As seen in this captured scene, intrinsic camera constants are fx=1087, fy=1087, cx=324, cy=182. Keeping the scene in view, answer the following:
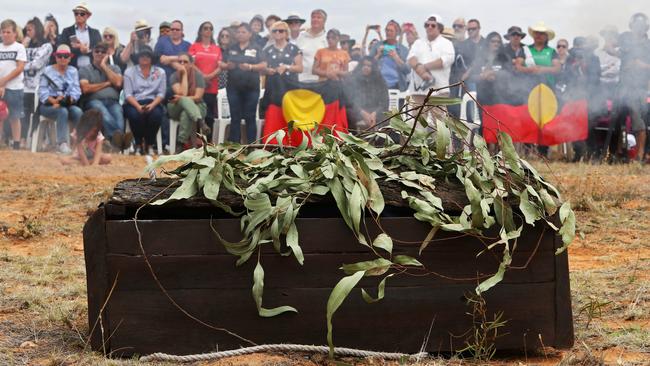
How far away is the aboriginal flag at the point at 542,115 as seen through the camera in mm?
15828

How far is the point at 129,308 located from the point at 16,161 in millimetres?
10231

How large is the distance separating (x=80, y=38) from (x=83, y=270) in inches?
336

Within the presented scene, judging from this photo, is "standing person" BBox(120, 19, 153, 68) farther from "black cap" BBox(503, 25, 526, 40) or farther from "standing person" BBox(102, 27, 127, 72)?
"black cap" BBox(503, 25, 526, 40)

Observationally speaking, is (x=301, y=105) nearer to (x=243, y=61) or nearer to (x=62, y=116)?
(x=243, y=61)

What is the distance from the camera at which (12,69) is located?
15.2 m

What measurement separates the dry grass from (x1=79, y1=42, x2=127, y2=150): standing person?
1573mm

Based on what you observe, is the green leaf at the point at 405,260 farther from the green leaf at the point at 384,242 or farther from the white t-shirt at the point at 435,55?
the white t-shirt at the point at 435,55

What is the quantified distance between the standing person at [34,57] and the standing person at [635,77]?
7952 millimetres

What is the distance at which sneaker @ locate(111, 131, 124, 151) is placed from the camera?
15289 mm

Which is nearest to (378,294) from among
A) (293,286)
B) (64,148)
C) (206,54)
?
(293,286)

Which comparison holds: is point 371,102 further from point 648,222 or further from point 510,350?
point 510,350

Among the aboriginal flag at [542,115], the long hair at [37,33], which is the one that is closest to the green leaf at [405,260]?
the aboriginal flag at [542,115]

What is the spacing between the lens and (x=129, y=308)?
4672mm

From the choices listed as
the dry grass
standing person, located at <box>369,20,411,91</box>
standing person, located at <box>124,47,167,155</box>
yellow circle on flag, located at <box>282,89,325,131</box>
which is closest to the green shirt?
standing person, located at <box>369,20,411,91</box>
